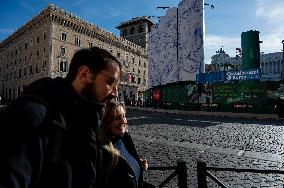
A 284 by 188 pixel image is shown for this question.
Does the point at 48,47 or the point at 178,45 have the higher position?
the point at 48,47

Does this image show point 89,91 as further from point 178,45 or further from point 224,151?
point 178,45

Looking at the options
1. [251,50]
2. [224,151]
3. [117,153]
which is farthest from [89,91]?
[251,50]

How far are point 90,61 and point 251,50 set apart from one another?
95.7 feet

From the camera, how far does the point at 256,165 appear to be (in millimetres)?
7043

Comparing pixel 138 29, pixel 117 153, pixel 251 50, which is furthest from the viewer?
pixel 138 29

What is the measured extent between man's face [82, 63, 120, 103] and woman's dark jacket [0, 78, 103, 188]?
7 centimetres

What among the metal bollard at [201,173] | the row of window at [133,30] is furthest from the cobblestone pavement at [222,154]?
the row of window at [133,30]

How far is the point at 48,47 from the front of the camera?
1788 inches

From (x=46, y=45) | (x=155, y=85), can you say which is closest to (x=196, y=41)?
(x=155, y=85)

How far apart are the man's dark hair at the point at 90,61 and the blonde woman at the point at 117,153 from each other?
2.12ft

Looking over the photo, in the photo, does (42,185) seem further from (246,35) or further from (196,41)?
(196,41)

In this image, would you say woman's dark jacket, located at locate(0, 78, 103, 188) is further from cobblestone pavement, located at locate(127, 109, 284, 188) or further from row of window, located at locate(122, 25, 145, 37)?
row of window, located at locate(122, 25, 145, 37)

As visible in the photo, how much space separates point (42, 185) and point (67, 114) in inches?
13.1

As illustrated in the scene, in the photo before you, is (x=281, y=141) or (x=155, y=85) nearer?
(x=281, y=141)
